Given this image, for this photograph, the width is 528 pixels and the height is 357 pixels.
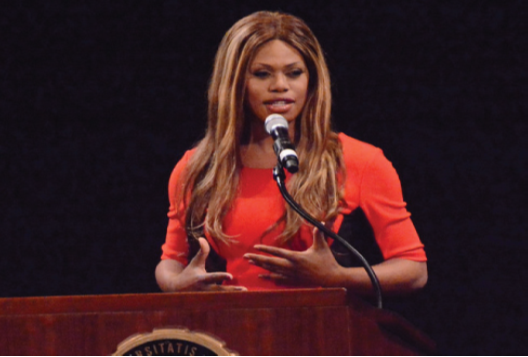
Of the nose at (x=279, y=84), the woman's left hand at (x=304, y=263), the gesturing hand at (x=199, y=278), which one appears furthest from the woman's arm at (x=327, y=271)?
the nose at (x=279, y=84)

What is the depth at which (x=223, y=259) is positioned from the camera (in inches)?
101

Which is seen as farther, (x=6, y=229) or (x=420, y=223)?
(x=6, y=229)

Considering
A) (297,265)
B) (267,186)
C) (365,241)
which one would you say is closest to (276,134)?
(297,265)

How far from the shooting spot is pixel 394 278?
2.36m

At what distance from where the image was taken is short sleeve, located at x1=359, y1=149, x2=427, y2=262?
2.45 m

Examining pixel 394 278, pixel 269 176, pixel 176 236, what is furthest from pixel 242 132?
pixel 394 278

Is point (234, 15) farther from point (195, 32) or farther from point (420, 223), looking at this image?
point (420, 223)

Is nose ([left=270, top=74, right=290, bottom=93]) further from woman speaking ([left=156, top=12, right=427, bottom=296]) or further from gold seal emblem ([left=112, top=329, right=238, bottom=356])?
gold seal emblem ([left=112, top=329, right=238, bottom=356])

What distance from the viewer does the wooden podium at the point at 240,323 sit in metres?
1.51

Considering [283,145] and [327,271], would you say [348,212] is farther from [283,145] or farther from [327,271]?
[283,145]

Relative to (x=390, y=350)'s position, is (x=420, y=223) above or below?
above

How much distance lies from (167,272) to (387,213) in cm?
69

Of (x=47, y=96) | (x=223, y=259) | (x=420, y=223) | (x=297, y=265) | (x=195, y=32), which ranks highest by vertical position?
(x=195, y=32)

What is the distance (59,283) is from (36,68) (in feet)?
2.78
